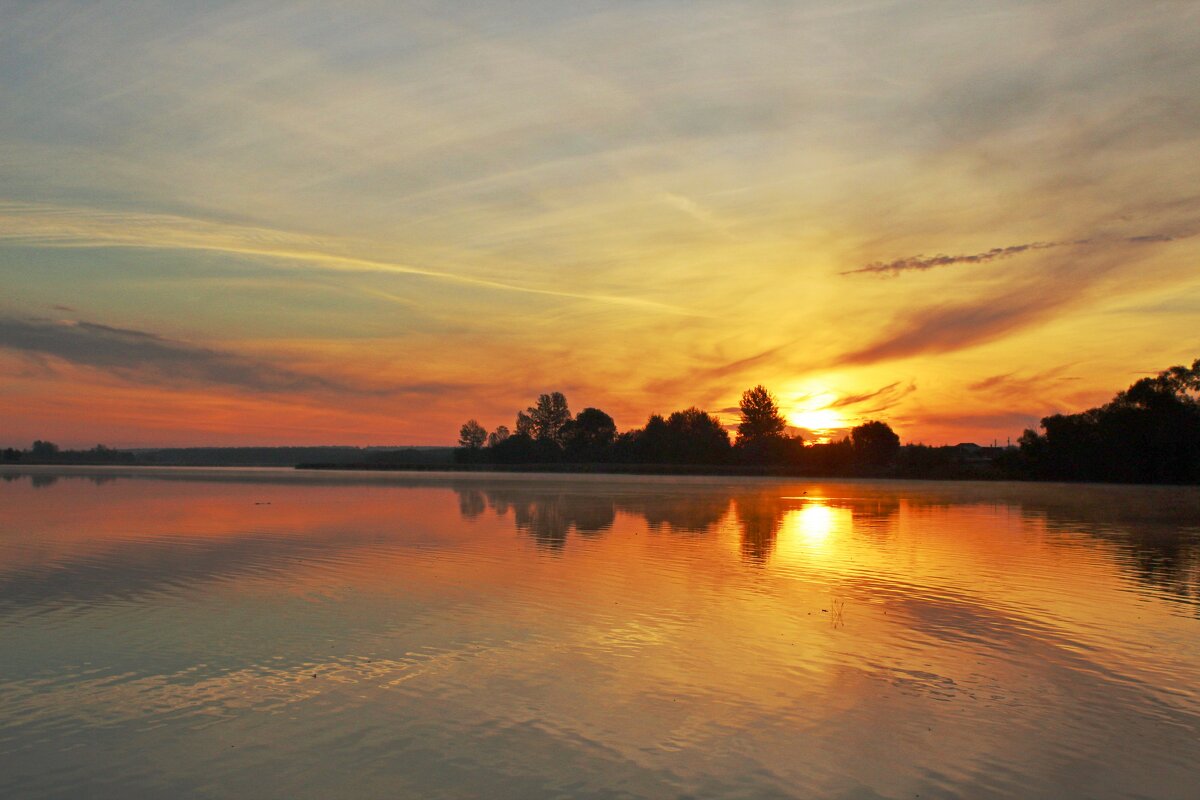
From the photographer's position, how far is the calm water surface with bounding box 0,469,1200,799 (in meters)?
8.86

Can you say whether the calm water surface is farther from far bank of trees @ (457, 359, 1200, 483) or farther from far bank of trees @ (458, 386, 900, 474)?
far bank of trees @ (458, 386, 900, 474)

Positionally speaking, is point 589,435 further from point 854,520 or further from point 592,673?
point 592,673

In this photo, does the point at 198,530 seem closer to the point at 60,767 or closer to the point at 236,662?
the point at 236,662

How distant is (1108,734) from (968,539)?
23.5 m

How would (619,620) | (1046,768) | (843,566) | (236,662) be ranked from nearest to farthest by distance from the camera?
(1046,768), (236,662), (619,620), (843,566)

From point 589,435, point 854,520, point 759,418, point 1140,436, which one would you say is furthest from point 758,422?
point 854,520

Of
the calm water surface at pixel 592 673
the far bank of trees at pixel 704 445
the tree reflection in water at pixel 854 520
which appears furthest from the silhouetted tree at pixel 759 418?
the calm water surface at pixel 592 673

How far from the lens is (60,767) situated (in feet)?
28.7

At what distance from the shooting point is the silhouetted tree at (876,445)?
154375 mm

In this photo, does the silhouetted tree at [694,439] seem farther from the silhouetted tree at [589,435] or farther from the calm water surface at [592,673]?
the calm water surface at [592,673]

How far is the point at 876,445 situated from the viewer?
155875 millimetres

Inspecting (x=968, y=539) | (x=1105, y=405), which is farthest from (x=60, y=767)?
(x=1105, y=405)

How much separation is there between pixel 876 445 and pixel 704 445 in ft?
111

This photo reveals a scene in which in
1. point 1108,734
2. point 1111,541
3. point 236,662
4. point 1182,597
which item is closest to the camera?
point 1108,734
